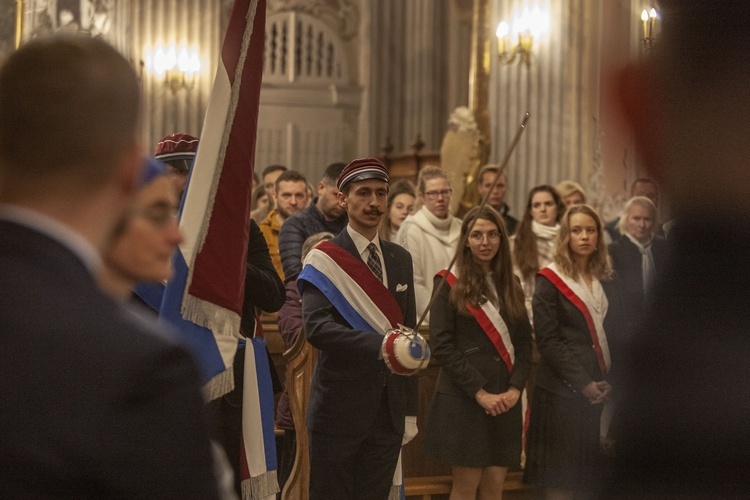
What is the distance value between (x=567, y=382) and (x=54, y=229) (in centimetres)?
439

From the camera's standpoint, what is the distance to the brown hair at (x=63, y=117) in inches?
49.3

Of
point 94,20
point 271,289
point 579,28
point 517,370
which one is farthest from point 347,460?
point 579,28

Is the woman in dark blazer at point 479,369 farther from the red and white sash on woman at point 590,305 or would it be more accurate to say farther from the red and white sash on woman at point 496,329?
the red and white sash on woman at point 590,305

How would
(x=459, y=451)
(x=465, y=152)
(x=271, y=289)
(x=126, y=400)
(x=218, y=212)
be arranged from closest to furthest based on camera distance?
(x=126, y=400), (x=218, y=212), (x=271, y=289), (x=459, y=451), (x=465, y=152)

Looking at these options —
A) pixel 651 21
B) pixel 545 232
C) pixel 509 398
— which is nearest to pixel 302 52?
pixel 545 232

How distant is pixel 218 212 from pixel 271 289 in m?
0.69

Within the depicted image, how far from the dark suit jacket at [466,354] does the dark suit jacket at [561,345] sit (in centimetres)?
26

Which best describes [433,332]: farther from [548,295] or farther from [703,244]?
[703,244]

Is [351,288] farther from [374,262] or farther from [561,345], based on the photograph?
[561,345]

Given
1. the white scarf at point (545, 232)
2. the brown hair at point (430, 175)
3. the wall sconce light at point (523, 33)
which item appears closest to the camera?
the brown hair at point (430, 175)

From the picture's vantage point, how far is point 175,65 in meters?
13.0

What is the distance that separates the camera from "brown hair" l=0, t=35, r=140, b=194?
1.25m

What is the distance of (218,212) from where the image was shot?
311 centimetres

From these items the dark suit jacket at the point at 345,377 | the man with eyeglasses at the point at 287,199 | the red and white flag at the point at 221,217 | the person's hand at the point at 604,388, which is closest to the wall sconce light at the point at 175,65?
the man with eyeglasses at the point at 287,199
